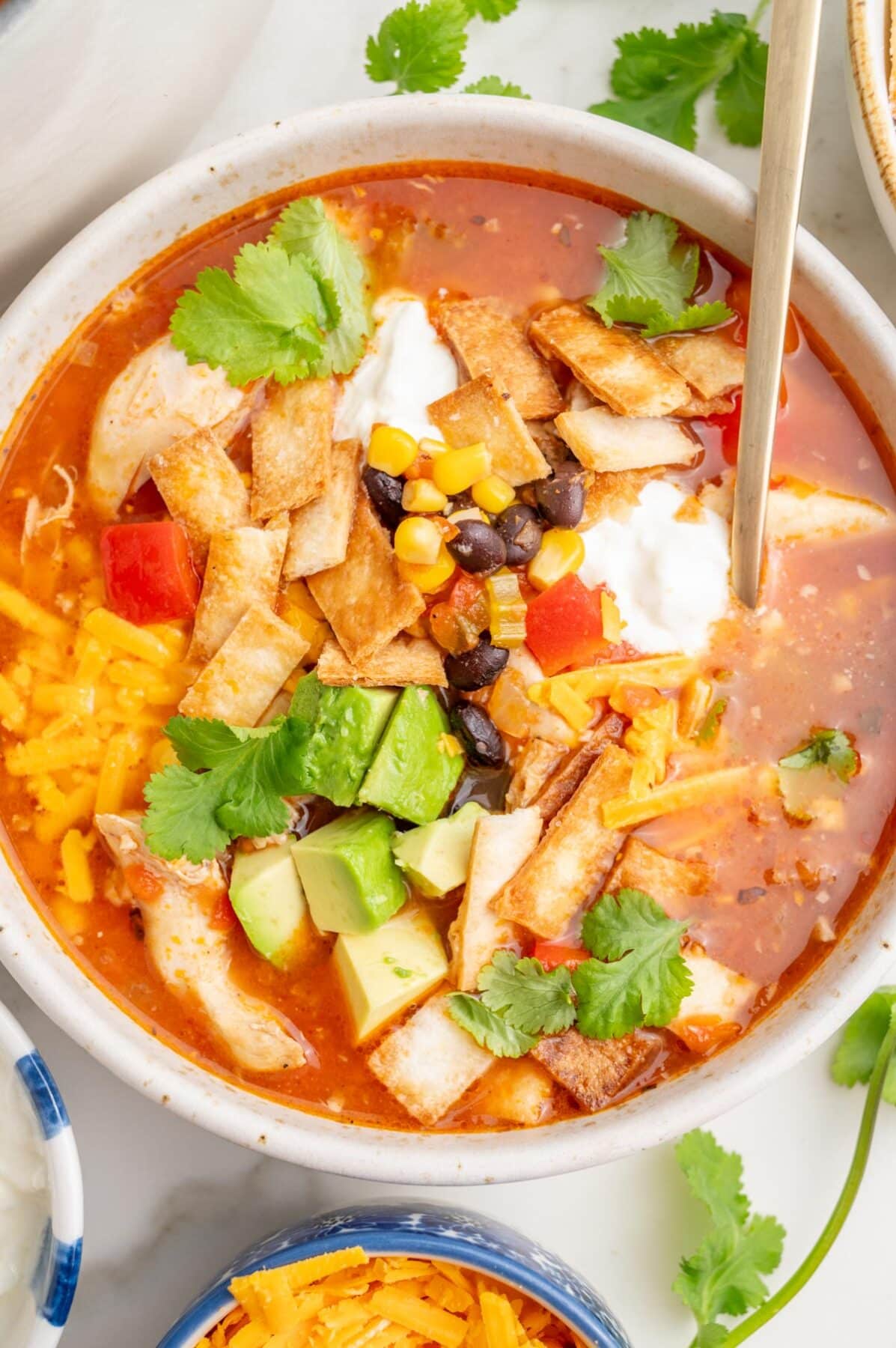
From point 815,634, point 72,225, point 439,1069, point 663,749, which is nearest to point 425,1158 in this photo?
point 439,1069

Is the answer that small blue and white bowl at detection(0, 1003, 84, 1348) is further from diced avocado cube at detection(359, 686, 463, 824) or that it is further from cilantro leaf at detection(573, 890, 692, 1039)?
cilantro leaf at detection(573, 890, 692, 1039)

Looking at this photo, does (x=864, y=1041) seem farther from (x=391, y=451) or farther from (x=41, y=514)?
(x=41, y=514)

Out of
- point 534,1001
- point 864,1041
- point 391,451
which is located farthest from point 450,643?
point 864,1041

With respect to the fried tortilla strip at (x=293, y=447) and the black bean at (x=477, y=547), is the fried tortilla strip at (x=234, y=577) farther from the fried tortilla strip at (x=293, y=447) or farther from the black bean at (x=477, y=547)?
the black bean at (x=477, y=547)

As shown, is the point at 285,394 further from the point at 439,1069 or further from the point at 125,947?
the point at 439,1069

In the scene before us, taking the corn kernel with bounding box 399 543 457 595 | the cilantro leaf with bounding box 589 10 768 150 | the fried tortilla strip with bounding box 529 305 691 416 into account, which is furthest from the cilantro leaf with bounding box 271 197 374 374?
the cilantro leaf with bounding box 589 10 768 150

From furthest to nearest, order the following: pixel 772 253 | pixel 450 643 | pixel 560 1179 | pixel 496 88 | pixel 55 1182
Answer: pixel 560 1179, pixel 496 88, pixel 450 643, pixel 55 1182, pixel 772 253
